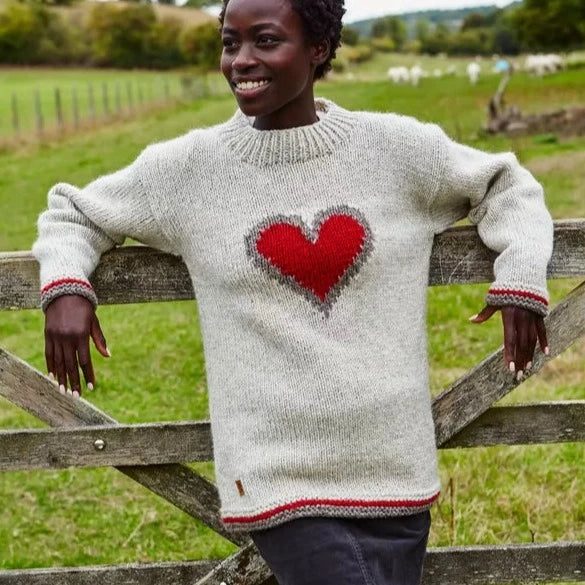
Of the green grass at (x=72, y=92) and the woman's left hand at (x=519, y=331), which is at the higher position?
the woman's left hand at (x=519, y=331)

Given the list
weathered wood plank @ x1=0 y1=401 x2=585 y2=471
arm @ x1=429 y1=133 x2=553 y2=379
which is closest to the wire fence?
weathered wood plank @ x1=0 y1=401 x2=585 y2=471

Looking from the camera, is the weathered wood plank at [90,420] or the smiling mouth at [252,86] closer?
the smiling mouth at [252,86]

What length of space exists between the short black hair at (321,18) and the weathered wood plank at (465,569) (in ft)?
5.40

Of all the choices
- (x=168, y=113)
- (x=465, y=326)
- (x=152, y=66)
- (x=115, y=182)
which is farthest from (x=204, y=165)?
(x=152, y=66)

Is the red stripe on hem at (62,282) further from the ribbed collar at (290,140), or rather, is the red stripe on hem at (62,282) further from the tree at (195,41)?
the tree at (195,41)

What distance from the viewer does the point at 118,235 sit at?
298 cm

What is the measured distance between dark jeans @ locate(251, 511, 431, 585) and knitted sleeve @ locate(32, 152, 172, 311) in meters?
0.75

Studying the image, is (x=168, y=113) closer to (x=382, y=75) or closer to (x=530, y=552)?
(x=530, y=552)

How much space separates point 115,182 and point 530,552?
1.73 metres

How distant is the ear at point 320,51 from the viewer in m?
2.74

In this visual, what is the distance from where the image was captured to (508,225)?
2875mm

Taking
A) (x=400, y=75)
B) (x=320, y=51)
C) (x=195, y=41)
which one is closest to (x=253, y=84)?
(x=320, y=51)

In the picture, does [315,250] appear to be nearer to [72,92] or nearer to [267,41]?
[267,41]

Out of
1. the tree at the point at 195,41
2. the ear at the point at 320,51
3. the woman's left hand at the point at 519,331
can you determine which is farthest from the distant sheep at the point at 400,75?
the woman's left hand at the point at 519,331
